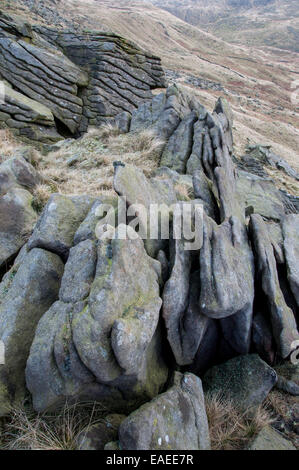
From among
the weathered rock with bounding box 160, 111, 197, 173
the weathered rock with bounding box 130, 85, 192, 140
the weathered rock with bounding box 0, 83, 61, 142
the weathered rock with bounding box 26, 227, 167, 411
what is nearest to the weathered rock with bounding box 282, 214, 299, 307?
the weathered rock with bounding box 26, 227, 167, 411

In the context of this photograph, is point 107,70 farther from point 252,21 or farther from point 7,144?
point 252,21

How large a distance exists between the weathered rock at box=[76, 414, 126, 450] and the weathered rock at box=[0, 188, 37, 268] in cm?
379

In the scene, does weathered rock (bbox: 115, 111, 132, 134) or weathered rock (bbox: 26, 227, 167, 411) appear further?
weathered rock (bbox: 115, 111, 132, 134)

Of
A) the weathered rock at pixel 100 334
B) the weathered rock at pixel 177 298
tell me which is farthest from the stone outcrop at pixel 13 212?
the weathered rock at pixel 177 298

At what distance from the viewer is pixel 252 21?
534 feet

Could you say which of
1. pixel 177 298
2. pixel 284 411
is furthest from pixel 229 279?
pixel 284 411

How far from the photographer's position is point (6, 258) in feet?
19.7

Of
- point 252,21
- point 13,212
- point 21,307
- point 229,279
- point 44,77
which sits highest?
point 252,21

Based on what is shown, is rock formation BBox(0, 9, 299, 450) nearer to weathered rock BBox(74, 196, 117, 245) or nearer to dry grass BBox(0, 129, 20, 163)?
weathered rock BBox(74, 196, 117, 245)

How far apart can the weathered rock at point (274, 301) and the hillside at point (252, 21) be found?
154 metres

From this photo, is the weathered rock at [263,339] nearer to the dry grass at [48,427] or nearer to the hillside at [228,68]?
the dry grass at [48,427]

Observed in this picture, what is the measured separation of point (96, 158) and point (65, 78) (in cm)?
813

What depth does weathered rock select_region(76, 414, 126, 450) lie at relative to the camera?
360 cm

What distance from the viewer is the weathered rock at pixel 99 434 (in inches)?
142
